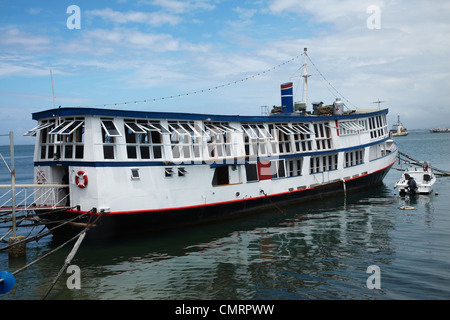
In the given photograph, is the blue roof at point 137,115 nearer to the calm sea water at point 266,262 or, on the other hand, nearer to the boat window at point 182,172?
the boat window at point 182,172

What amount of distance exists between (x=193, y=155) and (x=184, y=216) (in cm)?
332

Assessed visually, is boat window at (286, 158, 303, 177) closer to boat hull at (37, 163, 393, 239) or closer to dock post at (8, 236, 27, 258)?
boat hull at (37, 163, 393, 239)

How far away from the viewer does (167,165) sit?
18.7m

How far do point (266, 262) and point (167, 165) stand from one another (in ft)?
23.2

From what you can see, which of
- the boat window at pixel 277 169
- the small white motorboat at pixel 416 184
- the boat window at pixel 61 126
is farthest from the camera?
the small white motorboat at pixel 416 184

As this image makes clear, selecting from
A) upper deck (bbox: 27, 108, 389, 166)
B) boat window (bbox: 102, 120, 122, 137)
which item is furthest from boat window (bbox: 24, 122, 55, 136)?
boat window (bbox: 102, 120, 122, 137)

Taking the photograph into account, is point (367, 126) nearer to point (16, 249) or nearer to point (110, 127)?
point (110, 127)

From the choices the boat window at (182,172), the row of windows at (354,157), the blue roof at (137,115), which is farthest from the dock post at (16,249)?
the row of windows at (354,157)

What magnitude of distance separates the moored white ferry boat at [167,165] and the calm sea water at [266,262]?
122 centimetres

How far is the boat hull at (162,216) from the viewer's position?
1723 cm

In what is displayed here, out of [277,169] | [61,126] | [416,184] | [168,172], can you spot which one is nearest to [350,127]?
[416,184]

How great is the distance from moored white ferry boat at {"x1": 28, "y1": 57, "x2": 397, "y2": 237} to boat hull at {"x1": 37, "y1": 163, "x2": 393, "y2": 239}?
51 millimetres

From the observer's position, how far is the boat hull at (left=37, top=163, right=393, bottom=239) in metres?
17.2
